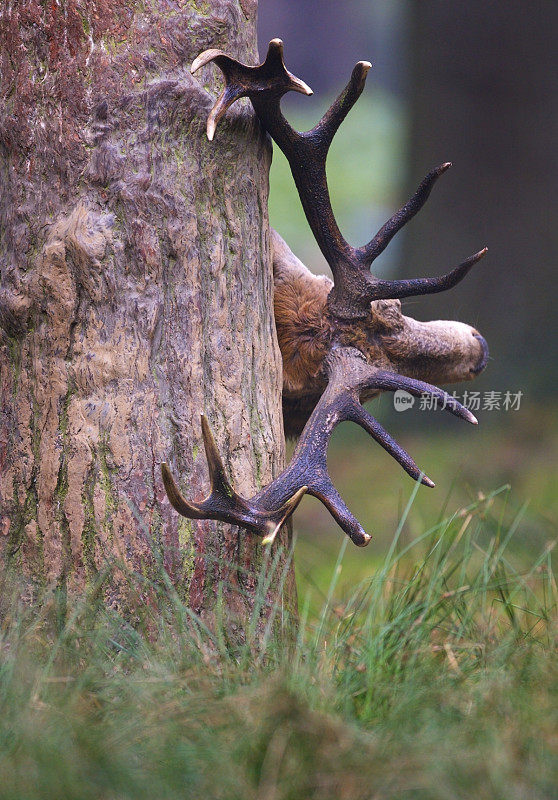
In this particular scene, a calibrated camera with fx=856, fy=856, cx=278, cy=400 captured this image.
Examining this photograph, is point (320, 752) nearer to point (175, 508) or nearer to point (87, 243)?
point (175, 508)

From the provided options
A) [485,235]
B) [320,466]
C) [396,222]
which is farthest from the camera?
[485,235]

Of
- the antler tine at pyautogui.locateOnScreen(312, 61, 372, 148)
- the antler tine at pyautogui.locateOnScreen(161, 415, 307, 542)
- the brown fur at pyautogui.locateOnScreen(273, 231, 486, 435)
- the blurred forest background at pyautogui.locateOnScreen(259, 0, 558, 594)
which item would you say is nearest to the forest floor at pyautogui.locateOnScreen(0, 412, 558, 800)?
the antler tine at pyautogui.locateOnScreen(161, 415, 307, 542)

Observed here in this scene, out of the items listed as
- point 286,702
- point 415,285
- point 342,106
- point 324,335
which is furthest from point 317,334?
point 286,702

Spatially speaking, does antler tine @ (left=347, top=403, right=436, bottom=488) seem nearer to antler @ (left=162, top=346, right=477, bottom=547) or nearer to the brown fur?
antler @ (left=162, top=346, right=477, bottom=547)

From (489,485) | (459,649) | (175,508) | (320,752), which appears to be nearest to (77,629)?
(175,508)

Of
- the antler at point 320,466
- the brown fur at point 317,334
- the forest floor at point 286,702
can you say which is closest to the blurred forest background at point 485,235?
the brown fur at point 317,334

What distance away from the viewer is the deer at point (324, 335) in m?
1.55

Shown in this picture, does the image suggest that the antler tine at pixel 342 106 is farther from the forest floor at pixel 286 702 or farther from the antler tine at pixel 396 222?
the forest floor at pixel 286 702

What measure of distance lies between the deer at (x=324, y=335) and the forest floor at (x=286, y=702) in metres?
Answer: 0.17

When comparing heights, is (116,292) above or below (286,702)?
above

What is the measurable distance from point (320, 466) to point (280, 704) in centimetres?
55

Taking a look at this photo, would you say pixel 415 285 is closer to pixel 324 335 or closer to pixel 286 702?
pixel 324 335

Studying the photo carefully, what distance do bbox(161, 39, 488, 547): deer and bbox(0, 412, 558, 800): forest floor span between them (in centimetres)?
17

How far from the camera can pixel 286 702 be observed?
115 cm
